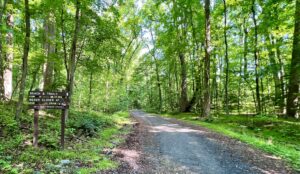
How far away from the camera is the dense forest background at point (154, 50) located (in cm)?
966

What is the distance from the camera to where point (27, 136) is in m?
6.52

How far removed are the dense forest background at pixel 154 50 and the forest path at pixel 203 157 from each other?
4670 mm

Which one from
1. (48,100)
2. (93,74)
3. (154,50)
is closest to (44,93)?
(48,100)

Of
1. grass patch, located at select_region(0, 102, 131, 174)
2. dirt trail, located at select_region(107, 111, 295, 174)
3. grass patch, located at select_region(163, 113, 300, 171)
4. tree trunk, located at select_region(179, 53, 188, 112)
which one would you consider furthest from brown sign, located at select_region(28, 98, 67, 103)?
tree trunk, located at select_region(179, 53, 188, 112)

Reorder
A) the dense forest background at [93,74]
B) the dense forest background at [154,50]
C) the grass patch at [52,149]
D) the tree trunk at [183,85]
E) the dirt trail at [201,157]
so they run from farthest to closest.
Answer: the tree trunk at [183,85], the dense forest background at [154,50], the dense forest background at [93,74], the dirt trail at [201,157], the grass patch at [52,149]

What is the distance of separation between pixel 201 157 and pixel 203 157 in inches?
2.4

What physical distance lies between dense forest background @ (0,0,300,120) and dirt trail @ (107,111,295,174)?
457cm

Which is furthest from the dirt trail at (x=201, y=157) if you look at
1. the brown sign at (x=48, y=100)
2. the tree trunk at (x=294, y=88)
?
the tree trunk at (x=294, y=88)

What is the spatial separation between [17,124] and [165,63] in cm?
2375

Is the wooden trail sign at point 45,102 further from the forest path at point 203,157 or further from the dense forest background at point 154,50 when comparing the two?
the forest path at point 203,157

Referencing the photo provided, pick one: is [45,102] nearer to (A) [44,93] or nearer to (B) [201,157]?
(A) [44,93]

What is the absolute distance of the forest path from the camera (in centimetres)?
561

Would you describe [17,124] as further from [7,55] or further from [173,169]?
[173,169]

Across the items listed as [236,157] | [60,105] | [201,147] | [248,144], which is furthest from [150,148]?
[248,144]
